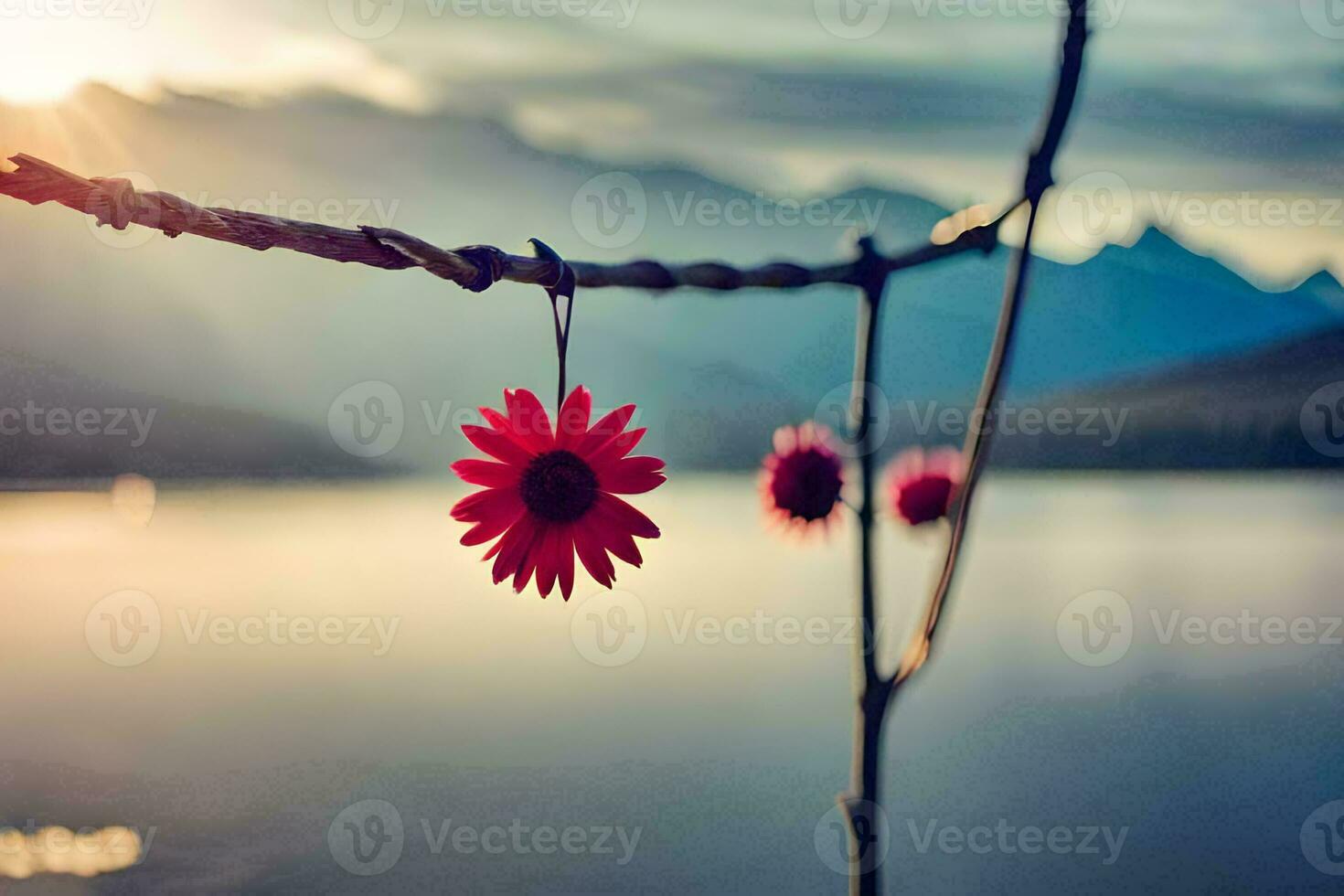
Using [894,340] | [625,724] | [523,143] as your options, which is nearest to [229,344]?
[523,143]

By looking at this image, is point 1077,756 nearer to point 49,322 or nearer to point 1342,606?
point 1342,606

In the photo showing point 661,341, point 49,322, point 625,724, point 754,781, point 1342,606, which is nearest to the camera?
point 1342,606

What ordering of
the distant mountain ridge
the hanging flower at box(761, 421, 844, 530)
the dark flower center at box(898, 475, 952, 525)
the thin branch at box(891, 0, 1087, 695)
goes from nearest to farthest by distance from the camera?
1. the thin branch at box(891, 0, 1087, 695)
2. the hanging flower at box(761, 421, 844, 530)
3. the dark flower center at box(898, 475, 952, 525)
4. the distant mountain ridge

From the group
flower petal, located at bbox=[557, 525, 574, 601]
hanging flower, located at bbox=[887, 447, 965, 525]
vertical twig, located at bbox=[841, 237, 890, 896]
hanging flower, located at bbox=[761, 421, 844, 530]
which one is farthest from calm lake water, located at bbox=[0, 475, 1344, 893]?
flower petal, located at bbox=[557, 525, 574, 601]

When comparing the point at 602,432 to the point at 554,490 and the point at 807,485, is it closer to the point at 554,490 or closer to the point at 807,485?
the point at 554,490

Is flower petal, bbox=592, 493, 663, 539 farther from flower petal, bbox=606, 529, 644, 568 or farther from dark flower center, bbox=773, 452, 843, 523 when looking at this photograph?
dark flower center, bbox=773, 452, 843, 523

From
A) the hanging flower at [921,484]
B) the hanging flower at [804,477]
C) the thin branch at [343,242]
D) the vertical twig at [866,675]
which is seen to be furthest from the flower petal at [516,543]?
the hanging flower at [921,484]
